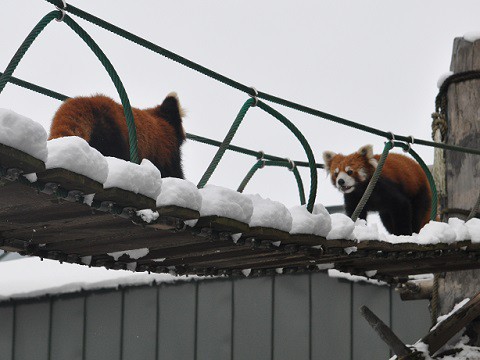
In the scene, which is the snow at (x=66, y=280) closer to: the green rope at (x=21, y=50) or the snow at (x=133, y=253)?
the snow at (x=133, y=253)

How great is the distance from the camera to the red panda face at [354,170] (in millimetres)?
7711

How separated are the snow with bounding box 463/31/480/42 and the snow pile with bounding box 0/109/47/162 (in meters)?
3.63

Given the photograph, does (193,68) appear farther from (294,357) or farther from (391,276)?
(294,357)


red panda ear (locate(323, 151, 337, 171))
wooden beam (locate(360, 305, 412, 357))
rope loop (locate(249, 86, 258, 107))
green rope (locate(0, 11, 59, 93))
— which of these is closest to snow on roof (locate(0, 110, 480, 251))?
green rope (locate(0, 11, 59, 93))

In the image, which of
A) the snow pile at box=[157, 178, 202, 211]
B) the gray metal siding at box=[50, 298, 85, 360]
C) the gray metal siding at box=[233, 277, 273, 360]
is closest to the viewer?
the snow pile at box=[157, 178, 202, 211]

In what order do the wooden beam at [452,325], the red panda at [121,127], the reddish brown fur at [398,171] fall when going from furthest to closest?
the reddish brown fur at [398,171] → the wooden beam at [452,325] → the red panda at [121,127]

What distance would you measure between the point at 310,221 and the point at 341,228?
0.25 metres

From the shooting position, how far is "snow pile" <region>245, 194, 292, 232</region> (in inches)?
148

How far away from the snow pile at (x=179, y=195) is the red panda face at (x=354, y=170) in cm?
453

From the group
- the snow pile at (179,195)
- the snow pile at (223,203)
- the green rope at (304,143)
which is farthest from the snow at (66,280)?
the snow pile at (179,195)

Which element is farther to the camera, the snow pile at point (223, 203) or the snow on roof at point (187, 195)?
the snow pile at point (223, 203)

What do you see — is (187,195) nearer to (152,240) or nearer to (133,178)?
(133,178)

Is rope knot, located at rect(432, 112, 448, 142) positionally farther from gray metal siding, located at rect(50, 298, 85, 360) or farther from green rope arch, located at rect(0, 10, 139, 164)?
gray metal siding, located at rect(50, 298, 85, 360)

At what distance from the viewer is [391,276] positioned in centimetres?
634
